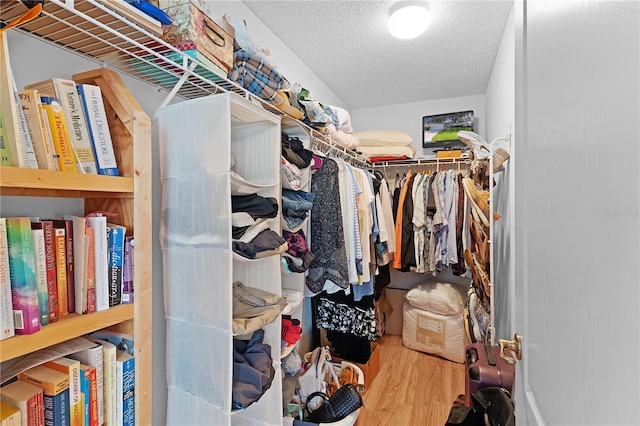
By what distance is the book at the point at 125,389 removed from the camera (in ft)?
2.82

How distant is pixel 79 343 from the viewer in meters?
0.86

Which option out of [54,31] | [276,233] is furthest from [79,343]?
[54,31]

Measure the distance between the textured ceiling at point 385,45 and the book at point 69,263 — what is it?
5.31 ft

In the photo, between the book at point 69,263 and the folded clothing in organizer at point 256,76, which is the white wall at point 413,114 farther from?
the book at point 69,263

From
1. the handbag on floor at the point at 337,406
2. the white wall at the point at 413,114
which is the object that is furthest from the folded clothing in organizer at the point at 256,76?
the white wall at the point at 413,114

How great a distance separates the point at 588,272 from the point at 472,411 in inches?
50.5

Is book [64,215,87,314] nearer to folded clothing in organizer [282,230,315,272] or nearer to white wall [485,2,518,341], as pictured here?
folded clothing in organizer [282,230,315,272]

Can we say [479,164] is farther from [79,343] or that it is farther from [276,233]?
[79,343]

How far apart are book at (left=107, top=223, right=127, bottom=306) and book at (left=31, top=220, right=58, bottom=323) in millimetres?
123

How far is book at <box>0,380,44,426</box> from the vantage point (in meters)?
0.70

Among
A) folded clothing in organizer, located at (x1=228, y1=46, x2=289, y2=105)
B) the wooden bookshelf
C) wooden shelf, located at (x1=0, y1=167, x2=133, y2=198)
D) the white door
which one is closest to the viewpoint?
the white door

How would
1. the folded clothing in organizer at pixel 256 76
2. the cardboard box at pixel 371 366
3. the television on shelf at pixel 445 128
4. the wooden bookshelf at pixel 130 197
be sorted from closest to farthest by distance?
the wooden bookshelf at pixel 130 197 → the folded clothing in organizer at pixel 256 76 → the cardboard box at pixel 371 366 → the television on shelf at pixel 445 128

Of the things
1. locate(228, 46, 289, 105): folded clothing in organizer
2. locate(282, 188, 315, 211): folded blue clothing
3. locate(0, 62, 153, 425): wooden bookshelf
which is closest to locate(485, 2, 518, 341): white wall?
locate(282, 188, 315, 211): folded blue clothing

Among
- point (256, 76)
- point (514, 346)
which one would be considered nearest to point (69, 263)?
point (256, 76)
